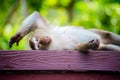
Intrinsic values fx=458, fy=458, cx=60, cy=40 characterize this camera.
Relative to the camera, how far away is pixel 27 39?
2.06 m

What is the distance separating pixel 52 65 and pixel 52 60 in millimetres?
21

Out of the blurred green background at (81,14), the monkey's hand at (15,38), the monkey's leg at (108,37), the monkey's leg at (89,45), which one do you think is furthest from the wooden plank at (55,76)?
the blurred green background at (81,14)

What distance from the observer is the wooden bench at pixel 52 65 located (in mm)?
1783

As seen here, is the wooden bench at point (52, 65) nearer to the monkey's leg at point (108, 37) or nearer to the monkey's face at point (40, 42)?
the monkey's face at point (40, 42)

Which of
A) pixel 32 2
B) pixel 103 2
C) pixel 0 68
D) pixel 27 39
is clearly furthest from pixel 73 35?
pixel 32 2

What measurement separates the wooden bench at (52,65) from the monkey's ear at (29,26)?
170mm

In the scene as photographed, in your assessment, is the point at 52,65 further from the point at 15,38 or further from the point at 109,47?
the point at 109,47

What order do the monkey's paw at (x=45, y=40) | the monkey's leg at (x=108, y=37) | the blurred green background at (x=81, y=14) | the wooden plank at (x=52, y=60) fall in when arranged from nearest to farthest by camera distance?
the wooden plank at (x=52, y=60) < the monkey's paw at (x=45, y=40) < the monkey's leg at (x=108, y=37) < the blurred green background at (x=81, y=14)

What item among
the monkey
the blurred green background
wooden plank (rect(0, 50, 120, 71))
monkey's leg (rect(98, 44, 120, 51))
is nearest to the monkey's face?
the monkey

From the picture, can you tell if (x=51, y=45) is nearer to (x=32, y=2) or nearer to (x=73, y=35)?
(x=73, y=35)

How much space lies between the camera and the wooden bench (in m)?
1.78

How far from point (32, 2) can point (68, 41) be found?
361 centimetres

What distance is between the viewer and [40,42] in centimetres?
194

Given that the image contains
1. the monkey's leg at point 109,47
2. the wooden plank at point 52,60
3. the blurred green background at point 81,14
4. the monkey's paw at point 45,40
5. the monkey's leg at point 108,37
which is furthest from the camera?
the blurred green background at point 81,14
